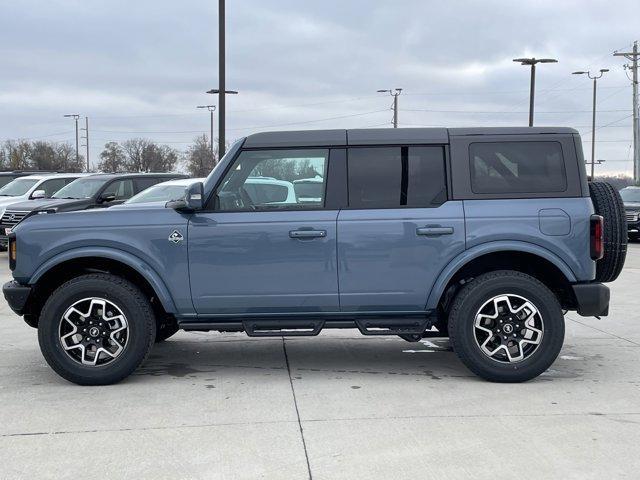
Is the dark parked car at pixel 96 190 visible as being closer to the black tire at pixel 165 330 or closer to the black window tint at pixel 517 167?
the black tire at pixel 165 330

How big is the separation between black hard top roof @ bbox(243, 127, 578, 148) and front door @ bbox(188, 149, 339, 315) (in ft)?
1.39

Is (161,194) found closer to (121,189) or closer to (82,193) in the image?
(121,189)

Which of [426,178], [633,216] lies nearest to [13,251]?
[426,178]

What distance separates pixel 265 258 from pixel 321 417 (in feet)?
4.40

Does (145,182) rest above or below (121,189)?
above

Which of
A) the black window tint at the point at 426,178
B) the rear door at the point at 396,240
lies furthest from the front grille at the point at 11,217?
the black window tint at the point at 426,178

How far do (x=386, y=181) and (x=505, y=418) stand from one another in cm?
196

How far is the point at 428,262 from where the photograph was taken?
582cm

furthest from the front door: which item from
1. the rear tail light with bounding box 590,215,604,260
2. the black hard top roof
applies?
the rear tail light with bounding box 590,215,604,260

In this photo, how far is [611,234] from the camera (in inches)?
239

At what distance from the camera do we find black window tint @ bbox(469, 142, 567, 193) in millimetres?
5902

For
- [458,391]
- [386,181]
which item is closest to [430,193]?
[386,181]

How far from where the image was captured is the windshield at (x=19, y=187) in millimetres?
18797

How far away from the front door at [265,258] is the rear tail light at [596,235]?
1.88m
